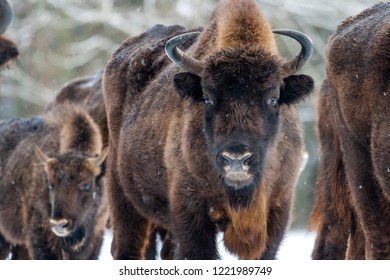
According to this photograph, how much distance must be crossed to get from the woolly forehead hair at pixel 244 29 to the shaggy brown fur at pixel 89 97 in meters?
5.15

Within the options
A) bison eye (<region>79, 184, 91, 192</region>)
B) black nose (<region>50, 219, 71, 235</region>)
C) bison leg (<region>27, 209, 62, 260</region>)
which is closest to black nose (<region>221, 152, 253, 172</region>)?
black nose (<region>50, 219, 71, 235</region>)

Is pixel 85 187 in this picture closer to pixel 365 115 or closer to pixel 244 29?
pixel 244 29

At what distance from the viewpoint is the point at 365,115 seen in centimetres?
781

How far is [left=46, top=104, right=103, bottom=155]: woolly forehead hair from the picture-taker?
38.8ft

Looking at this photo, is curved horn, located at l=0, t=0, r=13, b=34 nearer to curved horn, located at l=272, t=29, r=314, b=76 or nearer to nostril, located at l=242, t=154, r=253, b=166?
curved horn, located at l=272, t=29, r=314, b=76

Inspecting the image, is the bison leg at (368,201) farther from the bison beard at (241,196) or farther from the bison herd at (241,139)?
the bison beard at (241,196)

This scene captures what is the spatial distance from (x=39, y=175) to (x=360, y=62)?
4811 millimetres

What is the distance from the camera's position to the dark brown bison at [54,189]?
11.0 meters

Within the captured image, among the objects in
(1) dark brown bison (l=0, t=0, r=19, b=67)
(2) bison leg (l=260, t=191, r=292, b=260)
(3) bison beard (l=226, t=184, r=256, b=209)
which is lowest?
(1) dark brown bison (l=0, t=0, r=19, b=67)

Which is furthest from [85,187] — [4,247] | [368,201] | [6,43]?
[368,201]

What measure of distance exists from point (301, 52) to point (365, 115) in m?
0.66

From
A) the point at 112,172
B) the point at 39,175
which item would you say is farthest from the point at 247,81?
the point at 39,175

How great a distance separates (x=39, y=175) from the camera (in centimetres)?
1161
